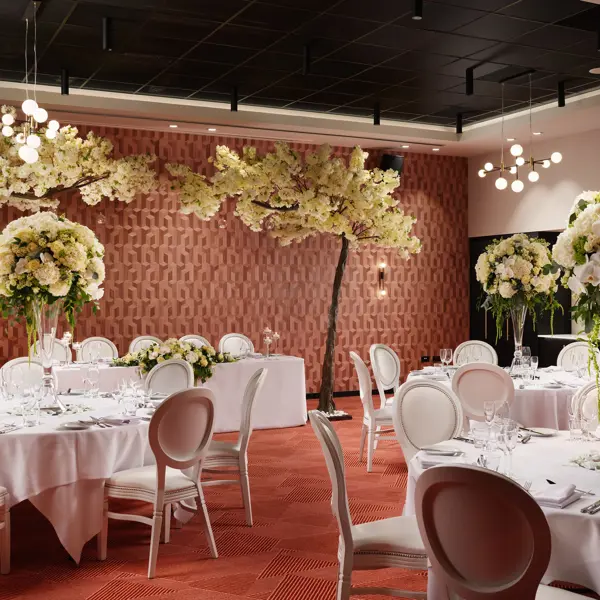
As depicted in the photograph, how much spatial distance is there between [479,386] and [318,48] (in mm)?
3778

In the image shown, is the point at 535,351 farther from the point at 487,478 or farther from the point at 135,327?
the point at 487,478

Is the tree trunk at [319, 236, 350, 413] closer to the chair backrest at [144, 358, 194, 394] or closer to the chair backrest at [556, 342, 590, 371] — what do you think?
the chair backrest at [556, 342, 590, 371]

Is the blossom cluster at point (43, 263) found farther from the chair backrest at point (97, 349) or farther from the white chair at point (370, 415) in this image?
the chair backrest at point (97, 349)

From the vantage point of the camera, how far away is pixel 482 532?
7.97ft

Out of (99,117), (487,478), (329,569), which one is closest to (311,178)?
(99,117)

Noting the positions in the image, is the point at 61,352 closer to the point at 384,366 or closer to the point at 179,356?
the point at 179,356

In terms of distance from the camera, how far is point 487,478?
235 centimetres

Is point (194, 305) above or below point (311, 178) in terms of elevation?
below

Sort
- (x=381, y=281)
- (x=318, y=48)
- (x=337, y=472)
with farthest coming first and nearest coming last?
(x=381, y=281), (x=318, y=48), (x=337, y=472)

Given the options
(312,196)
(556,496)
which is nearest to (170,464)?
(556,496)

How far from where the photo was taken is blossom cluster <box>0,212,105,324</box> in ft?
15.8

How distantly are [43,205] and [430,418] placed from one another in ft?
21.2

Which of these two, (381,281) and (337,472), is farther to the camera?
(381,281)

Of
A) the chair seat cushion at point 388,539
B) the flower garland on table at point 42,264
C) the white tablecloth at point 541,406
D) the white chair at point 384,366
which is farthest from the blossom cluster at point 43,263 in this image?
the white chair at point 384,366
